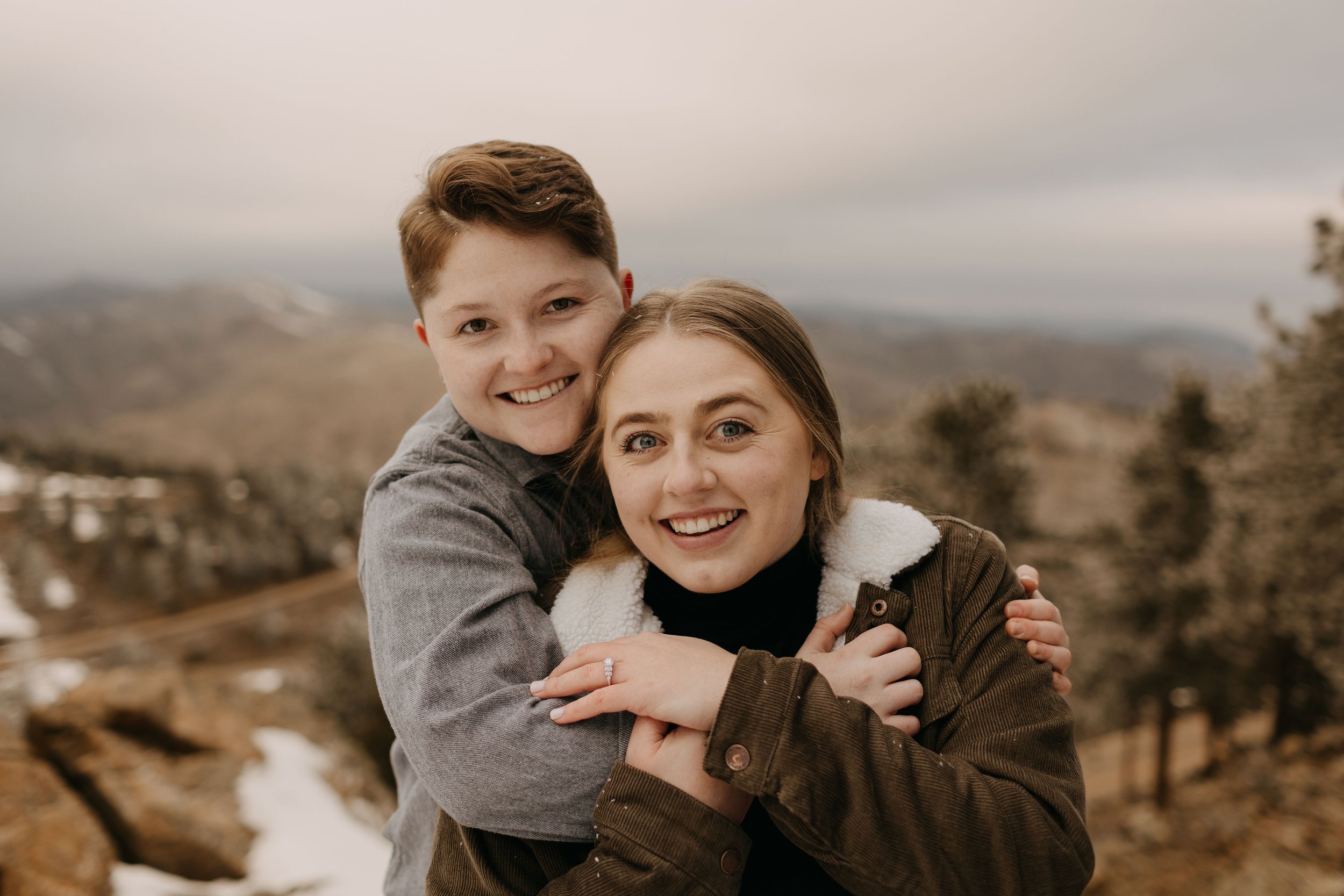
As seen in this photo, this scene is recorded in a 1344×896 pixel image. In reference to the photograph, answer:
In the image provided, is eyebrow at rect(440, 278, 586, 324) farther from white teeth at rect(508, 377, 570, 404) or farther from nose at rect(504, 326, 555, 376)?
white teeth at rect(508, 377, 570, 404)

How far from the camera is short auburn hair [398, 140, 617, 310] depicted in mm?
2529

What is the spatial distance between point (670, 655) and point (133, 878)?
223 inches

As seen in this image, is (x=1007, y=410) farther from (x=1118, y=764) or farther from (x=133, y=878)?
(x=133, y=878)

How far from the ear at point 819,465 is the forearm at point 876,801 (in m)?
0.82

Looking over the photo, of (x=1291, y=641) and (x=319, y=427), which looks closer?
(x=1291, y=641)

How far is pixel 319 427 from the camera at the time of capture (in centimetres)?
10200

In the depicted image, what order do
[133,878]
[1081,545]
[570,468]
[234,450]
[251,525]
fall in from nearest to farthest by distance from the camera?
[570,468] < [133,878] < [1081,545] < [251,525] < [234,450]

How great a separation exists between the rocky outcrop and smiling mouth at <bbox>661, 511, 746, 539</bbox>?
19.7 feet

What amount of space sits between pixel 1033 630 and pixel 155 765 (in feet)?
24.4

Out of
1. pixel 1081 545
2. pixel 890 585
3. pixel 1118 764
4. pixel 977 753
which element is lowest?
pixel 1118 764

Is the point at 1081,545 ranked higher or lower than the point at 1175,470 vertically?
lower

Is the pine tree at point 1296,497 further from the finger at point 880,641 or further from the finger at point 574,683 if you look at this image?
the finger at point 574,683

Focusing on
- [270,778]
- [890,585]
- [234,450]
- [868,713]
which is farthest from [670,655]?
[234,450]

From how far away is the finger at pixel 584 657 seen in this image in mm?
2203
